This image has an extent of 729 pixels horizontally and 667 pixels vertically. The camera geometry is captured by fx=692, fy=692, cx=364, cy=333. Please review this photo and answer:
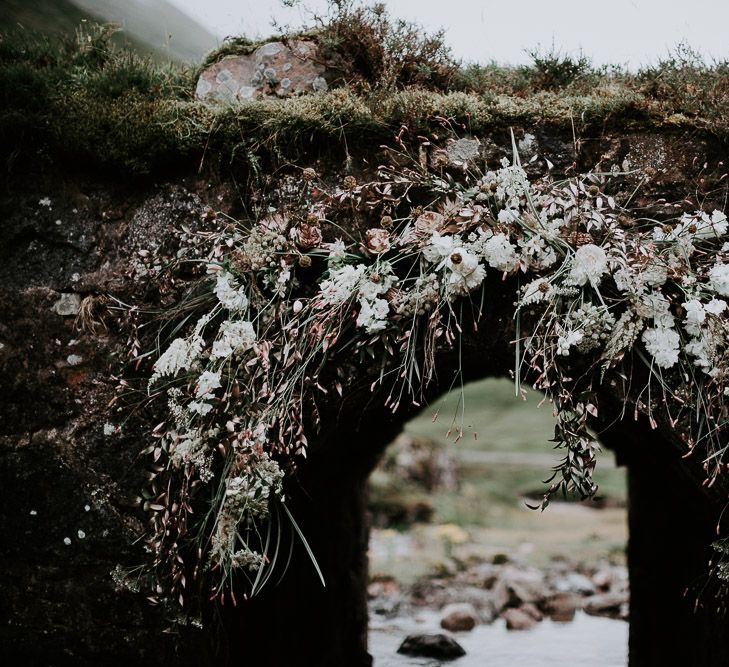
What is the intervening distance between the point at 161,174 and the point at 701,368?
2.42 meters

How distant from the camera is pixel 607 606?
7055 millimetres

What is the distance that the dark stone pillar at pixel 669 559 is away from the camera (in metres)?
3.17

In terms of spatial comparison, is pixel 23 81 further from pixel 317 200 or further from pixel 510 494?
pixel 510 494

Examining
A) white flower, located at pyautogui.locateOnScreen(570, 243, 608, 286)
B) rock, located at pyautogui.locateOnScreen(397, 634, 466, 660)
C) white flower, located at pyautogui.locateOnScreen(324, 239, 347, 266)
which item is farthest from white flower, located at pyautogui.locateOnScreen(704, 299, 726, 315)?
rock, located at pyautogui.locateOnScreen(397, 634, 466, 660)

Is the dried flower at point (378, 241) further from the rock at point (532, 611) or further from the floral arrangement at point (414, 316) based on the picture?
the rock at point (532, 611)

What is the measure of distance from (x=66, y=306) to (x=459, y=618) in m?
4.85

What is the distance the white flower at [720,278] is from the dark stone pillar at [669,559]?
0.72 m

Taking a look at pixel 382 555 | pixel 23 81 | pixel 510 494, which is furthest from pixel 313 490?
pixel 510 494

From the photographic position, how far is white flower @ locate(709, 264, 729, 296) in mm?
2582

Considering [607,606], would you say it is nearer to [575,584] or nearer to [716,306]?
[575,584]

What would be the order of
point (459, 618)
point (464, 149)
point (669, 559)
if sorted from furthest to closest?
point (459, 618)
point (669, 559)
point (464, 149)

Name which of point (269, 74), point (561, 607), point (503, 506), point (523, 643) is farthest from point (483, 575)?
point (269, 74)

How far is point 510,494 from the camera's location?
11.7 m

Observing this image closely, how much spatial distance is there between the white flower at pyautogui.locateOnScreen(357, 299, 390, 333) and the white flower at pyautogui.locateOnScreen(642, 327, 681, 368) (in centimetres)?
99
